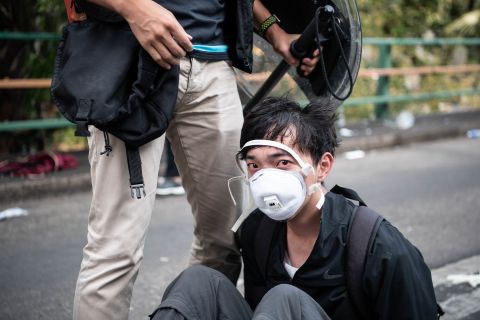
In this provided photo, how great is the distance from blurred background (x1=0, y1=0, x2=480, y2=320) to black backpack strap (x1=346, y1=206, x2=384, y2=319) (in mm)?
717

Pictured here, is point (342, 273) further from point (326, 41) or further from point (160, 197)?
point (160, 197)

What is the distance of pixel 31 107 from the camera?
6.66 meters

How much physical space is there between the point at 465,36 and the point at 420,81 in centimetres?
146

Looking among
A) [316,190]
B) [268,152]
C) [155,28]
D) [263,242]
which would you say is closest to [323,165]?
[316,190]

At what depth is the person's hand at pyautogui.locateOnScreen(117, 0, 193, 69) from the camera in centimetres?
203

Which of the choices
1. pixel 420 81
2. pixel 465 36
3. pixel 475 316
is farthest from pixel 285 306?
pixel 465 36

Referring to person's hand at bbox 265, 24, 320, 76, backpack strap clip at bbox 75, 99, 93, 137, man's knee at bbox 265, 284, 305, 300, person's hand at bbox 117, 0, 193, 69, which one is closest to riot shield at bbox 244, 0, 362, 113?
person's hand at bbox 265, 24, 320, 76

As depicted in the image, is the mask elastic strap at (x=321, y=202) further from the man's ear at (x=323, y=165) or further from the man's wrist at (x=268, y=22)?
the man's wrist at (x=268, y=22)

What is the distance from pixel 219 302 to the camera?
7.05 feet

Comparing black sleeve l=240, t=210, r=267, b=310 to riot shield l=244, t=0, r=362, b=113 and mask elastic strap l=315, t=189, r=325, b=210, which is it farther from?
riot shield l=244, t=0, r=362, b=113

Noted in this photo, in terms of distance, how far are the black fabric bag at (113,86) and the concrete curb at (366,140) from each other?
11.6ft

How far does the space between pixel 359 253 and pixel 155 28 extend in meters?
0.86

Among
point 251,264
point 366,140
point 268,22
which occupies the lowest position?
point 366,140

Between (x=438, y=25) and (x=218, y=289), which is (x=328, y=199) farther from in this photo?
(x=438, y=25)
